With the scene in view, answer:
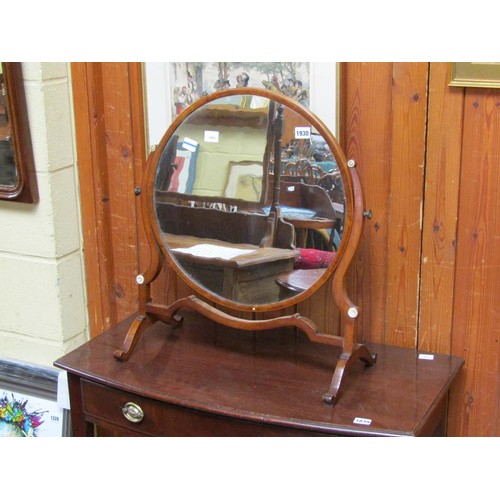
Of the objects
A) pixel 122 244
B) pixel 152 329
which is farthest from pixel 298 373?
pixel 122 244

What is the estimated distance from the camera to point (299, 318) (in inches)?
69.8

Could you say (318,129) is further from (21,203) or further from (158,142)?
(21,203)

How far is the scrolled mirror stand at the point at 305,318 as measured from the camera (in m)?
1.69

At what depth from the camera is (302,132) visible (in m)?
1.72

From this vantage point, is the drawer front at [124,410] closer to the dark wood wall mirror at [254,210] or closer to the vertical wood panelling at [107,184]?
the dark wood wall mirror at [254,210]

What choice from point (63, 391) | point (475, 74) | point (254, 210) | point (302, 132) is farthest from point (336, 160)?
point (63, 391)

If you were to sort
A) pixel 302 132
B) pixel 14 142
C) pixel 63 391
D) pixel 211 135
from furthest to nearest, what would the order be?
1. pixel 63 391
2. pixel 14 142
3. pixel 211 135
4. pixel 302 132

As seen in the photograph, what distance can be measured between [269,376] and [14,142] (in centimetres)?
87

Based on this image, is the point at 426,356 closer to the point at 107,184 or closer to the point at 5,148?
the point at 107,184

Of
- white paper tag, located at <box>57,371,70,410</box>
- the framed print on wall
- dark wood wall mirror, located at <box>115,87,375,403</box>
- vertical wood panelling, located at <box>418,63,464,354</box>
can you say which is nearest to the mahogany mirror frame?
dark wood wall mirror, located at <box>115,87,375,403</box>

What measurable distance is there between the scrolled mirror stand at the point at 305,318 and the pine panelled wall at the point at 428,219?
157 millimetres

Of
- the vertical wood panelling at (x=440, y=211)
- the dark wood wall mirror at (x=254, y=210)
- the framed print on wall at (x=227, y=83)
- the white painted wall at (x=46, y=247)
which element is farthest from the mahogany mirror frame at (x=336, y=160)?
the white painted wall at (x=46, y=247)
